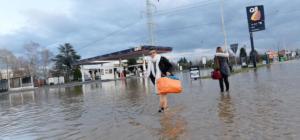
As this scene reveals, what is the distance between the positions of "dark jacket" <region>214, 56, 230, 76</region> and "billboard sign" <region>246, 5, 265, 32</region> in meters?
30.8

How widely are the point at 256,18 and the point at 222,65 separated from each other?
31.1m

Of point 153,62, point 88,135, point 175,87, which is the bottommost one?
point 88,135

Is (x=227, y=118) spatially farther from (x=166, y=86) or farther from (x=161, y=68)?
(x=161, y=68)

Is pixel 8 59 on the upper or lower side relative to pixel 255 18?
upper

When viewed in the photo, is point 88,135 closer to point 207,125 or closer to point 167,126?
point 167,126

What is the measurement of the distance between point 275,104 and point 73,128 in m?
4.74

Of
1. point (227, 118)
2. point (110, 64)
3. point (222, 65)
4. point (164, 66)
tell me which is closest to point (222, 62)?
point (222, 65)

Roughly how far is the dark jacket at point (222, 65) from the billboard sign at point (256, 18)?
30.8m

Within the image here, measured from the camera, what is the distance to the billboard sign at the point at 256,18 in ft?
139

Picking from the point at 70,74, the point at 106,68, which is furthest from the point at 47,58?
the point at 106,68

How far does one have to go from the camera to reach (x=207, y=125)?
22.6 feet

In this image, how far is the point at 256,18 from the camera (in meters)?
42.4

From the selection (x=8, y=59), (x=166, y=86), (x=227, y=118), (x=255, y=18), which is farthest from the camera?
(x=8, y=59)

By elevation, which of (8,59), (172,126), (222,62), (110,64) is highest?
(8,59)
